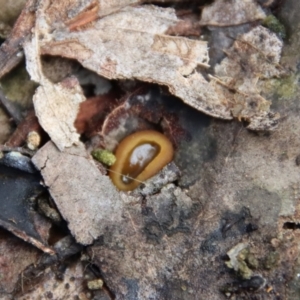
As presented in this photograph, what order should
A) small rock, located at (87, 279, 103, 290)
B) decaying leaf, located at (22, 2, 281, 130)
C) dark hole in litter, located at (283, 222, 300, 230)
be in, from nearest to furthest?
1. dark hole in litter, located at (283, 222, 300, 230)
2. small rock, located at (87, 279, 103, 290)
3. decaying leaf, located at (22, 2, 281, 130)

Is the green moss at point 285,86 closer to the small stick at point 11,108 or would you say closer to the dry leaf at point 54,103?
the dry leaf at point 54,103

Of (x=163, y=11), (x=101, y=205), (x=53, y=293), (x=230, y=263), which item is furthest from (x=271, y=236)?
(x=163, y=11)

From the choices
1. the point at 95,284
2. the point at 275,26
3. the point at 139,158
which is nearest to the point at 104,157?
the point at 139,158

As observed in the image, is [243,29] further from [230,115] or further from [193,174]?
[193,174]

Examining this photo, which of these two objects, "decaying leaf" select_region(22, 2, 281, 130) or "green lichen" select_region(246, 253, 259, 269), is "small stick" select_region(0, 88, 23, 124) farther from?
"green lichen" select_region(246, 253, 259, 269)

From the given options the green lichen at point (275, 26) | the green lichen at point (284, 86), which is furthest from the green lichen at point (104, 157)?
the green lichen at point (275, 26)

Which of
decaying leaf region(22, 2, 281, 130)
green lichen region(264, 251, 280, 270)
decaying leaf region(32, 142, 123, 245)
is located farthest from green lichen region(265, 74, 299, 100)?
decaying leaf region(32, 142, 123, 245)
